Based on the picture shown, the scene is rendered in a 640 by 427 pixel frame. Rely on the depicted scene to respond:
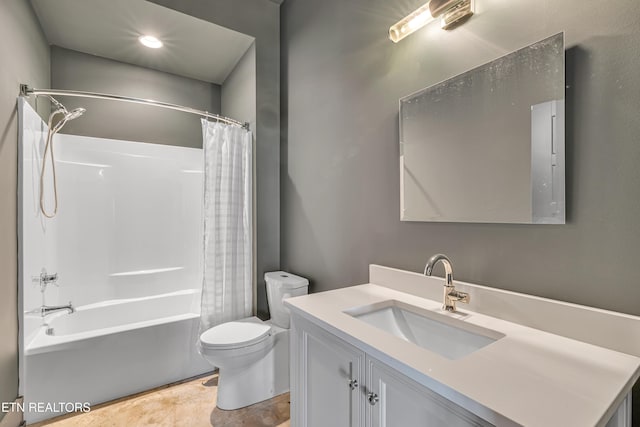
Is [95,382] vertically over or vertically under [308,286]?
under

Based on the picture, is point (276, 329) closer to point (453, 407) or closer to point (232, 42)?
point (453, 407)

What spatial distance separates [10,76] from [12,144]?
377mm

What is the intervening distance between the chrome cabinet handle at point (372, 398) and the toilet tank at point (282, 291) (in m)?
1.21

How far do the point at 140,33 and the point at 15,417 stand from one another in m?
2.73

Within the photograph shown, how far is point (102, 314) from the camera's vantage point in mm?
2506

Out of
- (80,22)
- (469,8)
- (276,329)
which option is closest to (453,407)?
(469,8)

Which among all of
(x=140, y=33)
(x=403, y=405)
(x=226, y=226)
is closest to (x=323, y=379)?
(x=403, y=405)

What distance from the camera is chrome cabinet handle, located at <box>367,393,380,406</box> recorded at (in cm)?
86

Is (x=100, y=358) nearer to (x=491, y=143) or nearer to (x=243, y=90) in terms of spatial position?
(x=243, y=90)

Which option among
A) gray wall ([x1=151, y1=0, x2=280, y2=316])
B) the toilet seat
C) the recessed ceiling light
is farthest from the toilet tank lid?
the recessed ceiling light

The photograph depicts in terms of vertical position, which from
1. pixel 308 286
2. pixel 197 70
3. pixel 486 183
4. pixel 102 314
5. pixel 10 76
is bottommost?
pixel 102 314

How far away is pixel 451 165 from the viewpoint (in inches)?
49.9

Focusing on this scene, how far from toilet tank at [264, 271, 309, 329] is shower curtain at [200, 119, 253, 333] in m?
0.31

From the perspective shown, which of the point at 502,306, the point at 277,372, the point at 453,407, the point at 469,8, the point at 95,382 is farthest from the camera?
the point at 277,372
